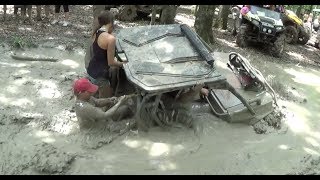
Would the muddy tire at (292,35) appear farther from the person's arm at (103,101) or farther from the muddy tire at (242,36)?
the person's arm at (103,101)

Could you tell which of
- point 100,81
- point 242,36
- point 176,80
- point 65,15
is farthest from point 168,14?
point 176,80

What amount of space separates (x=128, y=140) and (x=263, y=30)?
21.7 ft

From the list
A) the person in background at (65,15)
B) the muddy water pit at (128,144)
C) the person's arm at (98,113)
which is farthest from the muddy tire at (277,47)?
the person's arm at (98,113)

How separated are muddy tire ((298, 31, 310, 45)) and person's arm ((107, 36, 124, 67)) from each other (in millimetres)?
9058

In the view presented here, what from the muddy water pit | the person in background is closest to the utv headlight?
the muddy water pit

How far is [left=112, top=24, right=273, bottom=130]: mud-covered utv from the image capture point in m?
5.55

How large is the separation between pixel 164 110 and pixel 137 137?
0.53 metres

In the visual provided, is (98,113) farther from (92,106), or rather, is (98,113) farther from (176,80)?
(176,80)

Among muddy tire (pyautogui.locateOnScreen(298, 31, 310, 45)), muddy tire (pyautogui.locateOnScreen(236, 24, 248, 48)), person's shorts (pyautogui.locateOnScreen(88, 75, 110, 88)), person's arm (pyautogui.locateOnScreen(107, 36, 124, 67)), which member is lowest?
muddy tire (pyautogui.locateOnScreen(298, 31, 310, 45))

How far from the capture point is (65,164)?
5027mm

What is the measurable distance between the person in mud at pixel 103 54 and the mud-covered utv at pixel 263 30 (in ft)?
20.3

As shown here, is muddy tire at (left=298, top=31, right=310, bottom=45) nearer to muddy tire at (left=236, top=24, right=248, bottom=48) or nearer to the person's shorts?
muddy tire at (left=236, top=24, right=248, bottom=48)

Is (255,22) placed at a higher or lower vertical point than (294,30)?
higher

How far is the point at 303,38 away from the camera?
13.5m
